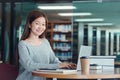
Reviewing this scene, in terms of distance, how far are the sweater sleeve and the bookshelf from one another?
5.53 meters

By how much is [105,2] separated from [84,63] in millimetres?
4933

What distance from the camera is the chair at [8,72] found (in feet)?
11.0

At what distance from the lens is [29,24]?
2.77 meters

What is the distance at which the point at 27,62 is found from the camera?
2.62 m

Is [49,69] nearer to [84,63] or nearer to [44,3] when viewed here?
[84,63]

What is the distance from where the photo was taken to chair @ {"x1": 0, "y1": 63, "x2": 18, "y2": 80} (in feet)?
11.0

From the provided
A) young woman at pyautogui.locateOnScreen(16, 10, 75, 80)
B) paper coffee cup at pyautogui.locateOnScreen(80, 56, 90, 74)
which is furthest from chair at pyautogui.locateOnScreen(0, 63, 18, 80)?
paper coffee cup at pyautogui.locateOnScreen(80, 56, 90, 74)

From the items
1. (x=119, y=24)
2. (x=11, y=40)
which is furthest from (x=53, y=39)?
(x=119, y=24)

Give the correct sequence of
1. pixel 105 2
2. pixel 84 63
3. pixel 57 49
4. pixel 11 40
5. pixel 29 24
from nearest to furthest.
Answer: pixel 84 63, pixel 29 24, pixel 105 2, pixel 11 40, pixel 57 49

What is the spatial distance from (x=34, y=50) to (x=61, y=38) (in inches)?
236

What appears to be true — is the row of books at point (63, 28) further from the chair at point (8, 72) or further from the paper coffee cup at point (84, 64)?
the paper coffee cup at point (84, 64)

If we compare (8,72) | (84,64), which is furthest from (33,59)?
(8,72)

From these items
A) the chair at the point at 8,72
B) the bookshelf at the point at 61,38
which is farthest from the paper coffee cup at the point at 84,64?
the bookshelf at the point at 61,38

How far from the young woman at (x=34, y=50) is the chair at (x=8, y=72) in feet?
1.89
